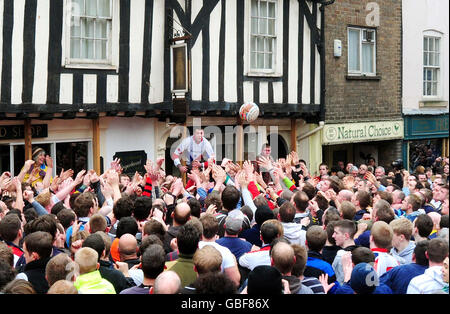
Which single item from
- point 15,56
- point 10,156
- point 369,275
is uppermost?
point 15,56

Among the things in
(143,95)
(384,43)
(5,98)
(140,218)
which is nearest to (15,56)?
(5,98)

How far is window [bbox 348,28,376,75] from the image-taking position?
58.2ft

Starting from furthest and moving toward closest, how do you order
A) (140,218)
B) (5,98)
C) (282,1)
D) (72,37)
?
(282,1) < (72,37) < (5,98) < (140,218)

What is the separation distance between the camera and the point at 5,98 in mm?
11703

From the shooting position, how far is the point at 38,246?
519 cm

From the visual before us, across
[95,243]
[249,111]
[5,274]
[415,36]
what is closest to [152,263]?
[95,243]

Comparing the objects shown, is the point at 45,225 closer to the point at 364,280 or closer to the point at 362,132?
the point at 364,280

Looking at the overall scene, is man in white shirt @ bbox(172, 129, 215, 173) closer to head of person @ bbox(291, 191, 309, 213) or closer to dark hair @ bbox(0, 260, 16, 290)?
head of person @ bbox(291, 191, 309, 213)

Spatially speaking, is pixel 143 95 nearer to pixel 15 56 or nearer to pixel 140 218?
pixel 15 56

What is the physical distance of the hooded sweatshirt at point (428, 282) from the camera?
4766 millimetres

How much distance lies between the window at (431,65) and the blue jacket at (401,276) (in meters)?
15.3

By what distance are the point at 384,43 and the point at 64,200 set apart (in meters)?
12.5

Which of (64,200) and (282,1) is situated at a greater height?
(282,1)

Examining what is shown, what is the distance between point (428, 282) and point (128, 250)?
261 centimetres
